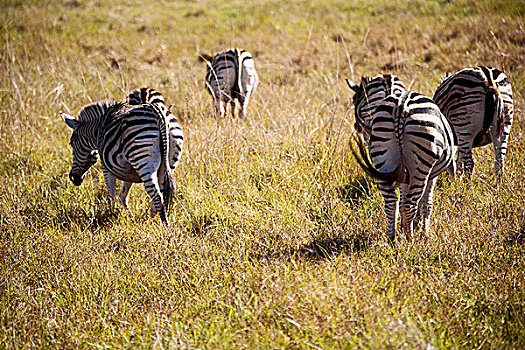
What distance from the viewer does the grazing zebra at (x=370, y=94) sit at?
233 inches

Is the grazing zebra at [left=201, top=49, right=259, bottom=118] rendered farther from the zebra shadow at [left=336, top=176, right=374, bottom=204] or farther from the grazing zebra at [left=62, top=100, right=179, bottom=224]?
the zebra shadow at [left=336, top=176, right=374, bottom=204]

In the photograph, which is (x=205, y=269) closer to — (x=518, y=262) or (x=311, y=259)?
(x=311, y=259)

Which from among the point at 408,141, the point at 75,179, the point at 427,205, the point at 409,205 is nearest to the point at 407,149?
the point at 408,141

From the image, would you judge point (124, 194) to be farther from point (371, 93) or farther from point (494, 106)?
point (494, 106)

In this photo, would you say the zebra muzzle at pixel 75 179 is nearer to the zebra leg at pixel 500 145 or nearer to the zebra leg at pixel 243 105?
the zebra leg at pixel 243 105

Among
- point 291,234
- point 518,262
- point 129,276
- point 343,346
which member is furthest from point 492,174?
point 129,276

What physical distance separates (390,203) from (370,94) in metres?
2.20

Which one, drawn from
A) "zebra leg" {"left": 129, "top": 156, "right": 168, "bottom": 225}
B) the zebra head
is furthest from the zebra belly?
the zebra head

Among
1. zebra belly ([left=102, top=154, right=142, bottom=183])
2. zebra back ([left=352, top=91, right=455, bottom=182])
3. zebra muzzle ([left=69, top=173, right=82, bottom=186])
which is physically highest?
zebra back ([left=352, top=91, right=455, bottom=182])

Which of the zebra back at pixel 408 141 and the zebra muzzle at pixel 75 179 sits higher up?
the zebra back at pixel 408 141

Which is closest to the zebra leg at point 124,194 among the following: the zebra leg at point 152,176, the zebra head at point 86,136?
the zebra head at point 86,136

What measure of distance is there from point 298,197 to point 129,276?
7.11ft

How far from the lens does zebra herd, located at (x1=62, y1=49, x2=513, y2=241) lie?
421cm

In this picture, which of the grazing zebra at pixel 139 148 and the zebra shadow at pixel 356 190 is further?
the zebra shadow at pixel 356 190
